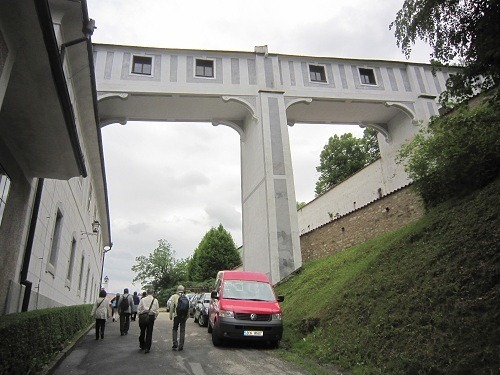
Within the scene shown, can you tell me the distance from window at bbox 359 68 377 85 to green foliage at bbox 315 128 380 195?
1384cm

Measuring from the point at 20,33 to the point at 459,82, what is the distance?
6.75 meters

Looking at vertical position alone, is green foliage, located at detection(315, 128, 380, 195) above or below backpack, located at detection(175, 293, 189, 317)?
above

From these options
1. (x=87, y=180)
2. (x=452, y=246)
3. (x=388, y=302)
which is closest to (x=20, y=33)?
(x=388, y=302)

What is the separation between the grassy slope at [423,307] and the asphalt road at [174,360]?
104 cm

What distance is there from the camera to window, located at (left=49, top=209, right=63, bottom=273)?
10.5m

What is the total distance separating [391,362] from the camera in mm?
6133

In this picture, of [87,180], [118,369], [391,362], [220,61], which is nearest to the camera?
[391,362]

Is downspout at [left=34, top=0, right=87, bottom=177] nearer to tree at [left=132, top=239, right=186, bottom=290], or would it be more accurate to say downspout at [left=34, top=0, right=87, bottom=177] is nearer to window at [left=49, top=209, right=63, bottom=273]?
window at [left=49, top=209, right=63, bottom=273]

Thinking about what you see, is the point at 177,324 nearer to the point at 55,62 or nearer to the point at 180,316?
the point at 180,316

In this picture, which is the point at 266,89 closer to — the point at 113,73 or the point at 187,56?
the point at 187,56

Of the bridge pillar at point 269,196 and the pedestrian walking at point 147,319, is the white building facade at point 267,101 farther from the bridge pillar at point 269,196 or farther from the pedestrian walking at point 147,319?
the pedestrian walking at point 147,319

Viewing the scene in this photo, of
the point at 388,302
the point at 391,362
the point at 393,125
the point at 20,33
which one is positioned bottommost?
the point at 391,362

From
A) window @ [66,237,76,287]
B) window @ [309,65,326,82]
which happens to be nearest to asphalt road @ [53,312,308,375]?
window @ [66,237,76,287]

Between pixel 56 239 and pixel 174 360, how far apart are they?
536cm
